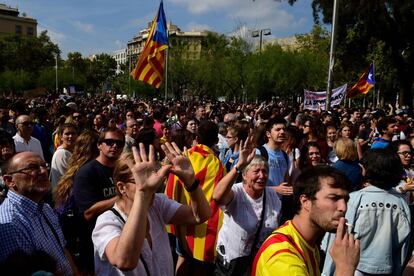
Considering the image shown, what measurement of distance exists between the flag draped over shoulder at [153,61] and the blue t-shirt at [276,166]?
8.09 metres

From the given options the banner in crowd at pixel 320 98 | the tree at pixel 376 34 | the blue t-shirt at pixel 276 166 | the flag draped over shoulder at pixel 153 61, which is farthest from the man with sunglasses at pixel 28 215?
the tree at pixel 376 34

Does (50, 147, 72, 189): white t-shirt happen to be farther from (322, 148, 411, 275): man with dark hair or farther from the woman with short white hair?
(322, 148, 411, 275): man with dark hair

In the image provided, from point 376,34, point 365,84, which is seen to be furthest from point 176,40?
point 365,84

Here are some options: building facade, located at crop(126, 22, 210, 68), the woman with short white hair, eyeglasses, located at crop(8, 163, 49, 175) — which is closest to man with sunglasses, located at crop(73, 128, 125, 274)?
eyeglasses, located at crop(8, 163, 49, 175)

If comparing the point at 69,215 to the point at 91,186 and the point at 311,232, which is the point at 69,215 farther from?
the point at 311,232

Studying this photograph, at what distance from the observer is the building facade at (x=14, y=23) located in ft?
327

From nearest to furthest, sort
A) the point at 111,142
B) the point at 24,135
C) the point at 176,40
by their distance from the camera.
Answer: the point at 111,142, the point at 24,135, the point at 176,40

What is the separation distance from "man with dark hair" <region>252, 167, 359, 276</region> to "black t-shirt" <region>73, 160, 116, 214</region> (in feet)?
5.99

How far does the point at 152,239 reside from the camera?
2.80 m

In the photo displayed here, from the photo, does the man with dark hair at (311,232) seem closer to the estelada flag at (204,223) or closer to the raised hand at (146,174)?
the raised hand at (146,174)

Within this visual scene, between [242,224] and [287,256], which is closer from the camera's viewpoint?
[287,256]

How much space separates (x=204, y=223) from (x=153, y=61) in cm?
989

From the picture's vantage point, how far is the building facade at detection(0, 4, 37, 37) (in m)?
99.7

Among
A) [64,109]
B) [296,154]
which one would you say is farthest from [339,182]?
[64,109]
